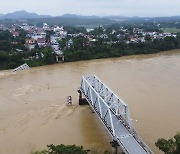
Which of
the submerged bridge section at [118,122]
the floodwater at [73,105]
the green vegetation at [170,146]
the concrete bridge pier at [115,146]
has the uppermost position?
the green vegetation at [170,146]

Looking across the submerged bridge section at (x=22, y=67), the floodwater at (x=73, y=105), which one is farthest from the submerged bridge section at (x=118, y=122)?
the submerged bridge section at (x=22, y=67)

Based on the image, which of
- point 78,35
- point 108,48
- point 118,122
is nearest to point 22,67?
point 108,48

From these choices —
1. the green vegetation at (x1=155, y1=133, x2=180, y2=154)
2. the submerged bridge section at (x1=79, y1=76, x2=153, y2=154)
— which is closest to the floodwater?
the submerged bridge section at (x1=79, y1=76, x2=153, y2=154)

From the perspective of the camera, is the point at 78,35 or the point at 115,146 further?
the point at 78,35

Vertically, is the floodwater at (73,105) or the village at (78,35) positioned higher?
the village at (78,35)

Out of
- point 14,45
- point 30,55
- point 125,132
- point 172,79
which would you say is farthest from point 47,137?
point 14,45

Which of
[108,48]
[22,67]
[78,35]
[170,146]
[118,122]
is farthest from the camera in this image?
[78,35]

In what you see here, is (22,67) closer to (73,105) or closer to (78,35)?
(73,105)

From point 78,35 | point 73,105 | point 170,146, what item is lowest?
point 73,105

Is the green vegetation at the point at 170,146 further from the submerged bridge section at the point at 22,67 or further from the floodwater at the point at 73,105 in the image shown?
the submerged bridge section at the point at 22,67
